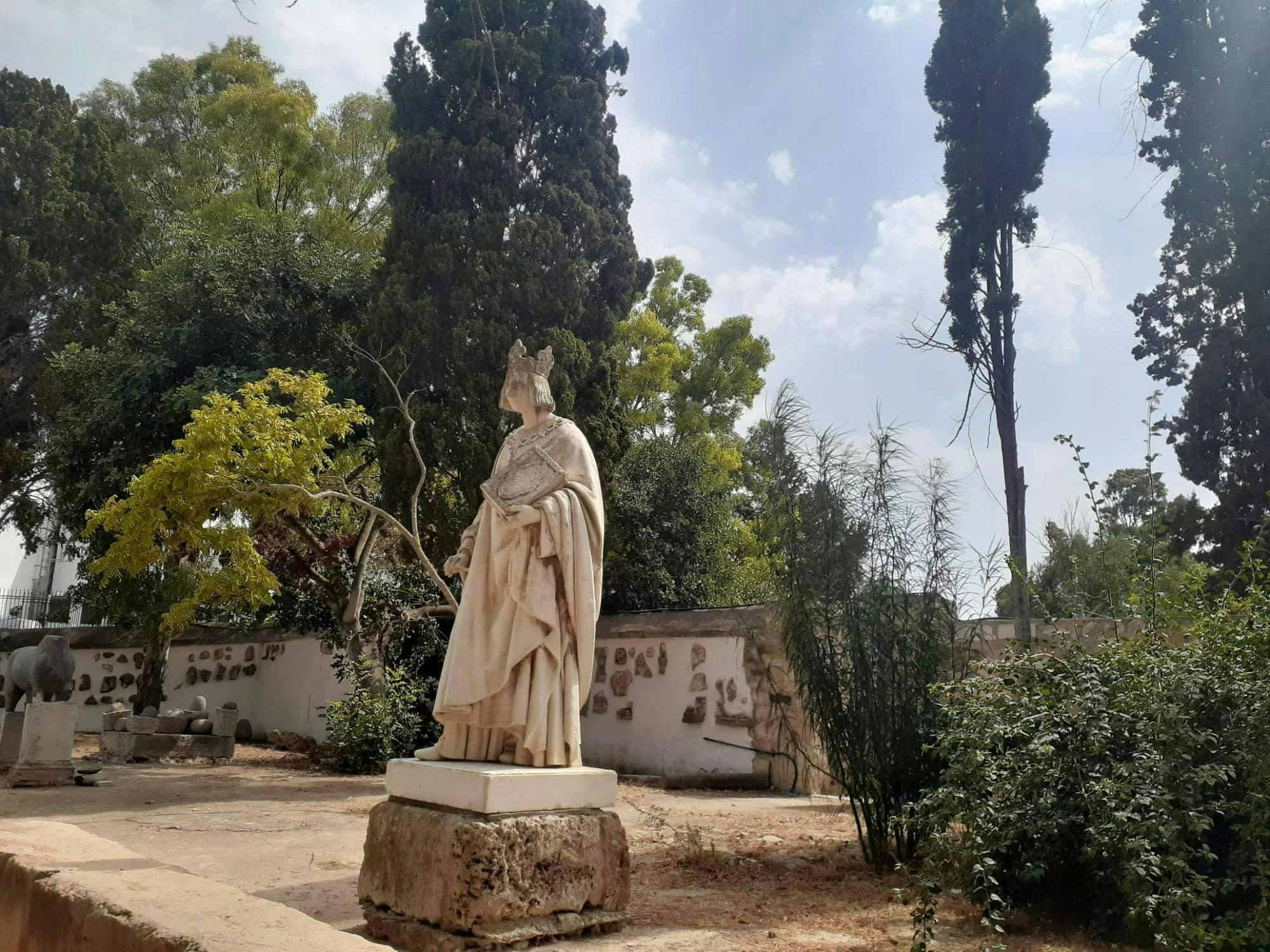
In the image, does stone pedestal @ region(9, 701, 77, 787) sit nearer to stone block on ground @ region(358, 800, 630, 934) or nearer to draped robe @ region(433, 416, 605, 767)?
stone block on ground @ region(358, 800, 630, 934)

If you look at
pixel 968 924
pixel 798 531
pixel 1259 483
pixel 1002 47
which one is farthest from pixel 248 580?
pixel 1002 47

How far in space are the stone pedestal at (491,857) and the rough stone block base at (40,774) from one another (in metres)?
6.80

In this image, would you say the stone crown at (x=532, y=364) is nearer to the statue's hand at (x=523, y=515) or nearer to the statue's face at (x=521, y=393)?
the statue's face at (x=521, y=393)

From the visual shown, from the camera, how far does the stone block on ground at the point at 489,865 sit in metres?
3.72

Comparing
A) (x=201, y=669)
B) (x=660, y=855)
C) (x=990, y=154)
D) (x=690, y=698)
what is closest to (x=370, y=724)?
(x=690, y=698)

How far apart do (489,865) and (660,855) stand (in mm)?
2578

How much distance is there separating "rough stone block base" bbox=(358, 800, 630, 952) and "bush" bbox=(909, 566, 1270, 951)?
1328 millimetres

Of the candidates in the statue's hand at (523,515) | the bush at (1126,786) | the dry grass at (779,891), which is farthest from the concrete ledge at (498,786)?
the bush at (1126,786)

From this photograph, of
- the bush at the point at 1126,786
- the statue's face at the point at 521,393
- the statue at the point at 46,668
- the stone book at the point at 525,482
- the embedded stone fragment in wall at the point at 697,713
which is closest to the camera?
the bush at the point at 1126,786

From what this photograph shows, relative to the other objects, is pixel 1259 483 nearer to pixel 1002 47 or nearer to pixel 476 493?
pixel 1002 47

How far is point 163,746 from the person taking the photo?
12.5m

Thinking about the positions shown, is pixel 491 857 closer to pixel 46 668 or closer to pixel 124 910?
pixel 124 910

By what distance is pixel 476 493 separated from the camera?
1209 centimetres

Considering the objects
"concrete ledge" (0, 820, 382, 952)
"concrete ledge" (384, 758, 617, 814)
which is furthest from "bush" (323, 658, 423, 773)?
"concrete ledge" (0, 820, 382, 952)
